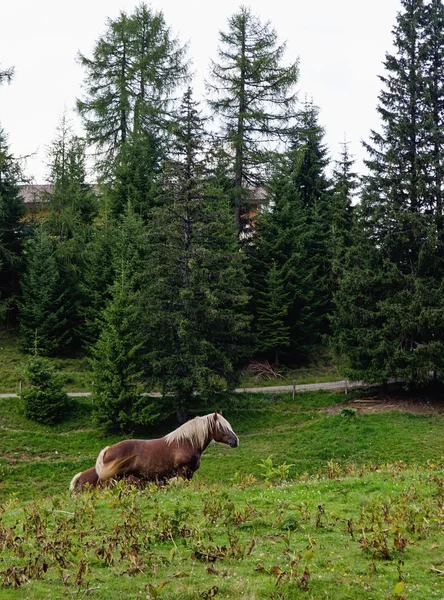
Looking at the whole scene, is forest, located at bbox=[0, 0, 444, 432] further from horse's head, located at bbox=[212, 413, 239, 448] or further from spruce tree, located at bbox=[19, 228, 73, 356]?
horse's head, located at bbox=[212, 413, 239, 448]

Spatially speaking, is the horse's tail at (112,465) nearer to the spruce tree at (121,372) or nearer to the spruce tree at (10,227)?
the spruce tree at (121,372)

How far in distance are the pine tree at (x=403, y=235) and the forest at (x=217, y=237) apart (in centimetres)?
9

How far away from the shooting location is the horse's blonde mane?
12281 millimetres

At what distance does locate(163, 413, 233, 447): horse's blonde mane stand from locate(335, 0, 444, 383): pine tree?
55.0 ft

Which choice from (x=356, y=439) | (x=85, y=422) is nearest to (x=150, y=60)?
(x=85, y=422)

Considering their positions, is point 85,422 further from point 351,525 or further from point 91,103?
point 91,103

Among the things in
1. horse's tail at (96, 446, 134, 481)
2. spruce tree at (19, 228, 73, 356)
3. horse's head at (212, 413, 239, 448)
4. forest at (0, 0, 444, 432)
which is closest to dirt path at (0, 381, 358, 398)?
forest at (0, 0, 444, 432)

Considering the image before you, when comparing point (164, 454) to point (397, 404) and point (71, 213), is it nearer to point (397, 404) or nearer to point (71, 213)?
point (397, 404)

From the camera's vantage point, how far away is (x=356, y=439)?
24156 millimetres

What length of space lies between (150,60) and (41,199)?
13.6 m

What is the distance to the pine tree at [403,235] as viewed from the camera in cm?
2753

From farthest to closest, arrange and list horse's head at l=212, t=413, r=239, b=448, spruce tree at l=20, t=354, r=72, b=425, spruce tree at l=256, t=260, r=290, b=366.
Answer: spruce tree at l=256, t=260, r=290, b=366, spruce tree at l=20, t=354, r=72, b=425, horse's head at l=212, t=413, r=239, b=448

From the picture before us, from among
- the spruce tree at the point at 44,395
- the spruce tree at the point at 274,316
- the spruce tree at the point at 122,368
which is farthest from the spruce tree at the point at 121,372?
the spruce tree at the point at 274,316

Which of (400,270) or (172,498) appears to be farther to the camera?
(400,270)
